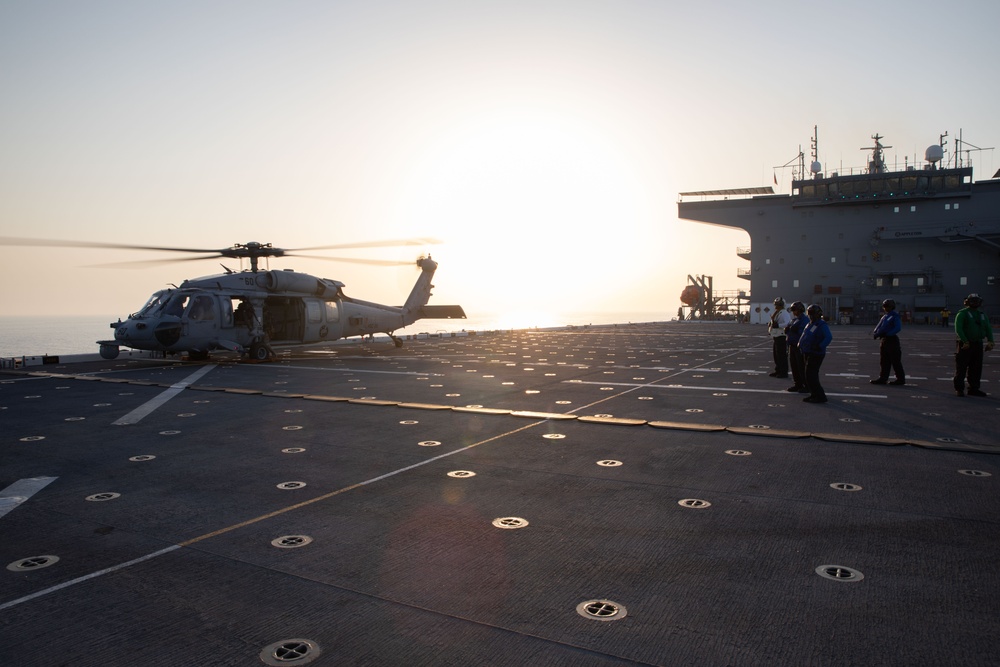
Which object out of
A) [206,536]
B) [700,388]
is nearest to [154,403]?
[206,536]

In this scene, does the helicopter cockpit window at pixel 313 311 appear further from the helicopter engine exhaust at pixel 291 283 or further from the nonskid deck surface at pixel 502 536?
the nonskid deck surface at pixel 502 536

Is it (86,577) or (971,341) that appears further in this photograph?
(971,341)

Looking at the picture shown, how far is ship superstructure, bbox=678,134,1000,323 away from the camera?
51938 mm

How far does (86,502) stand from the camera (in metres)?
5.89

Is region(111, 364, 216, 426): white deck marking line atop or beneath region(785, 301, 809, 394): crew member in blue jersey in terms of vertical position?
beneath

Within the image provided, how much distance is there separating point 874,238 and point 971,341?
4987 cm

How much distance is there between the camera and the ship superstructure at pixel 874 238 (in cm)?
5194

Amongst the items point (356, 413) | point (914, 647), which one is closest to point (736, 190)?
point (356, 413)

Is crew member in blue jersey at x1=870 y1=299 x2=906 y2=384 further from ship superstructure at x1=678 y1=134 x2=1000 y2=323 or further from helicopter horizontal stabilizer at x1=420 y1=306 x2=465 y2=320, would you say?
ship superstructure at x1=678 y1=134 x2=1000 y2=323

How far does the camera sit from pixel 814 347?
11.6 metres

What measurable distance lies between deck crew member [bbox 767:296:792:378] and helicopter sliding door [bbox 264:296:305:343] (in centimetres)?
1710

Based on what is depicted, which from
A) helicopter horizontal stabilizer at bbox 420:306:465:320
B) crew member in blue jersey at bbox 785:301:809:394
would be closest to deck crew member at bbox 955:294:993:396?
crew member in blue jersey at bbox 785:301:809:394

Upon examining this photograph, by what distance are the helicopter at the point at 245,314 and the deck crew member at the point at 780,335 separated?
44.9ft

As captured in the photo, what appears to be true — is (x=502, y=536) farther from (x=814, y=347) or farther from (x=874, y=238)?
(x=874, y=238)
